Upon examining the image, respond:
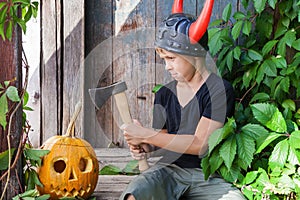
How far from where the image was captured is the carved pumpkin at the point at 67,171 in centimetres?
269

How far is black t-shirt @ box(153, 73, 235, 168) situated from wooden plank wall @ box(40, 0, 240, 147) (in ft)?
2.90

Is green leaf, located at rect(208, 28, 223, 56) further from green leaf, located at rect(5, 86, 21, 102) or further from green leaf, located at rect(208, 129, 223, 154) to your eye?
green leaf, located at rect(5, 86, 21, 102)

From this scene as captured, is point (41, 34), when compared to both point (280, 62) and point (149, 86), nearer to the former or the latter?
point (149, 86)

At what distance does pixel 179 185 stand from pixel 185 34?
75 cm

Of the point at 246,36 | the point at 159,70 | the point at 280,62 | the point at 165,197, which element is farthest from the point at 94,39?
the point at 165,197

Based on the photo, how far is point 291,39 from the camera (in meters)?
3.13

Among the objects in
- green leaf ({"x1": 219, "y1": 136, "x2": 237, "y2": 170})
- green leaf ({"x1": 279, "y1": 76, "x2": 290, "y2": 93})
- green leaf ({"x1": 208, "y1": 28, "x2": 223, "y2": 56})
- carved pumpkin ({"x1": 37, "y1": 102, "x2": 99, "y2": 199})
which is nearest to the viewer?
green leaf ({"x1": 219, "y1": 136, "x2": 237, "y2": 170})

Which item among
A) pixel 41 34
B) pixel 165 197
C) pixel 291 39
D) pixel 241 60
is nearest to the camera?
pixel 165 197

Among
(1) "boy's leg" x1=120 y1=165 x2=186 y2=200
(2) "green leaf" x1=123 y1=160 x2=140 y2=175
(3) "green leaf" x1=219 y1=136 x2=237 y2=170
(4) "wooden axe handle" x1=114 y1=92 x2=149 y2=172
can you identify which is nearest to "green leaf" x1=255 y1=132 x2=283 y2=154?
(3) "green leaf" x1=219 y1=136 x2=237 y2=170

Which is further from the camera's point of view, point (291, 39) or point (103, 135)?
point (103, 135)

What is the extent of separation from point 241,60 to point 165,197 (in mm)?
1146

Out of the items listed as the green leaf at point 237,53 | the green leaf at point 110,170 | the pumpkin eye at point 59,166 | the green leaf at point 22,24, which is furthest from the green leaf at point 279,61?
the green leaf at point 22,24

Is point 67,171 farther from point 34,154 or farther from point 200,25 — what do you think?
point 200,25

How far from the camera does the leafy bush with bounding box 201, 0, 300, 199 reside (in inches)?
104
